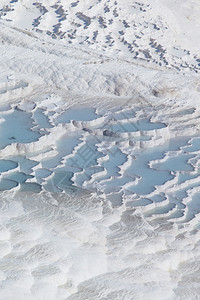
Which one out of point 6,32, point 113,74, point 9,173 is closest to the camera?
point 9,173

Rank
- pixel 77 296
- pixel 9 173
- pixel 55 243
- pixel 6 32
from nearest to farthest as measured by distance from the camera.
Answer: pixel 77 296
pixel 55 243
pixel 9 173
pixel 6 32

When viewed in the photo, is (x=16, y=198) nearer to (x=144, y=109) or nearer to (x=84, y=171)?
(x=84, y=171)

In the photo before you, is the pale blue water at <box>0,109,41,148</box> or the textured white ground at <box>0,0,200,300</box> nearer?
the textured white ground at <box>0,0,200,300</box>

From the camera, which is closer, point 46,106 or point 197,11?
point 46,106

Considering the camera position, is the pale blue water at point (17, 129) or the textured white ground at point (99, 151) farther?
the pale blue water at point (17, 129)

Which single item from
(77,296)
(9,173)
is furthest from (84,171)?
(77,296)

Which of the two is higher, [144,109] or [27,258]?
[27,258]

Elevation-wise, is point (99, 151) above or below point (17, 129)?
above

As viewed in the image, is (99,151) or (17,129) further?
(17,129)
